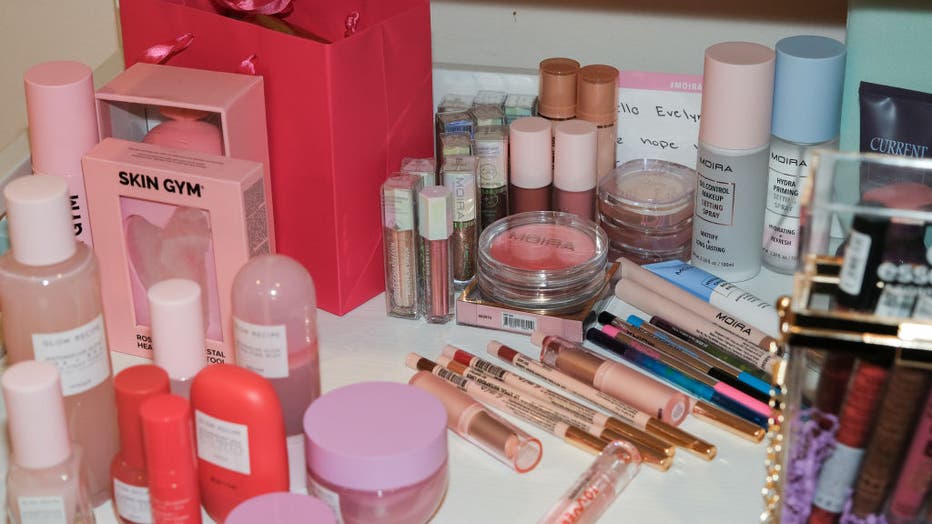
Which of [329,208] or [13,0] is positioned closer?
[329,208]

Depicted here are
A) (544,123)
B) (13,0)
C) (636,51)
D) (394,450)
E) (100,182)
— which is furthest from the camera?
(13,0)

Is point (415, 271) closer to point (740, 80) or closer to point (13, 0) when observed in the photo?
point (740, 80)

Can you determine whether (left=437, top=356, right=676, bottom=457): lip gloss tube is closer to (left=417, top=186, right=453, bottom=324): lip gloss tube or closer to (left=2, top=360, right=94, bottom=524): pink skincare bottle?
(left=417, top=186, right=453, bottom=324): lip gloss tube

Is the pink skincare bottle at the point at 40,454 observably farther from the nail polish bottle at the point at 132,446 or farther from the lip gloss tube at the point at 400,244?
the lip gloss tube at the point at 400,244

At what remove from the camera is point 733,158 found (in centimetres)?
97

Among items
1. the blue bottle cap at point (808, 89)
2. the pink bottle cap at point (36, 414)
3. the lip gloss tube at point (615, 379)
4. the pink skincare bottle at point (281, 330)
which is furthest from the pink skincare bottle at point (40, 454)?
the blue bottle cap at point (808, 89)

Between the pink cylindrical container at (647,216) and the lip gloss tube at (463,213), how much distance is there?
4.8 inches

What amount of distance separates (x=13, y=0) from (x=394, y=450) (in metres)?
0.82

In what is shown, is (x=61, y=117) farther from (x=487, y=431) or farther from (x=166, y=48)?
(x=487, y=431)

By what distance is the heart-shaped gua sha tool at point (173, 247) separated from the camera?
2.91ft

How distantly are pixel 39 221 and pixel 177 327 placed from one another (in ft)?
0.34

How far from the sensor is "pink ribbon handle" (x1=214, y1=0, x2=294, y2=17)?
1.00m

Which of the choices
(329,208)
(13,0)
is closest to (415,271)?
(329,208)

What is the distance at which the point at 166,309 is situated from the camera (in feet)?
2.41
